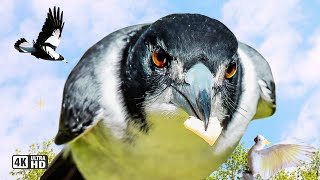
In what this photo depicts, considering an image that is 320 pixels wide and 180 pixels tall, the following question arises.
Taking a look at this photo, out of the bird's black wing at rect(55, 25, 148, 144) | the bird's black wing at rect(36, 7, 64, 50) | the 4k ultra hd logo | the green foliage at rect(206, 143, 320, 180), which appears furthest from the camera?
the green foliage at rect(206, 143, 320, 180)

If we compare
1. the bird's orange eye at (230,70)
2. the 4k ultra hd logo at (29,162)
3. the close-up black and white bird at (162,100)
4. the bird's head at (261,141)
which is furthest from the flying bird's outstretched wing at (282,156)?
the 4k ultra hd logo at (29,162)

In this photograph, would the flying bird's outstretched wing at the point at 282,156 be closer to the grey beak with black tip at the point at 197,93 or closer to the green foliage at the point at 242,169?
the grey beak with black tip at the point at 197,93

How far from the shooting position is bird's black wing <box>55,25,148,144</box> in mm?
3334

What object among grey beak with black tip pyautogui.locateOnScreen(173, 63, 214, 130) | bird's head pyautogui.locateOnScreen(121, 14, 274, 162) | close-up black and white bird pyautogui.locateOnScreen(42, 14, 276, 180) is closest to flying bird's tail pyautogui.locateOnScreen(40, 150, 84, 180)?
close-up black and white bird pyautogui.locateOnScreen(42, 14, 276, 180)

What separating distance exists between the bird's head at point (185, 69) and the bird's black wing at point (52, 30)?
4098 mm

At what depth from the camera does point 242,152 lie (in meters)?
16.8

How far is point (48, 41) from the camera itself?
765cm

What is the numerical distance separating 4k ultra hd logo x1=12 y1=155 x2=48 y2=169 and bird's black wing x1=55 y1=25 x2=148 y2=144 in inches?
226

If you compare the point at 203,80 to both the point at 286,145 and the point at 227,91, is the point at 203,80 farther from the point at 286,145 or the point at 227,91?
the point at 286,145

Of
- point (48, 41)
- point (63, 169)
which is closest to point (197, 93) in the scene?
point (63, 169)

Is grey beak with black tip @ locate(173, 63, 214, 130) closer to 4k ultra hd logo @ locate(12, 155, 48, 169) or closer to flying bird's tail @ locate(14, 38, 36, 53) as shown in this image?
flying bird's tail @ locate(14, 38, 36, 53)

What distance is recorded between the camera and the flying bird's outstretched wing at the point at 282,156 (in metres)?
4.64

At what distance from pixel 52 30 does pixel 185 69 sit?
4.83 metres

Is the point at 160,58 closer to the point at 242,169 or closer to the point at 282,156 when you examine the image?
the point at 282,156
